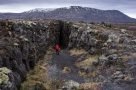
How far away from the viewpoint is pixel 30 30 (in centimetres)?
5878

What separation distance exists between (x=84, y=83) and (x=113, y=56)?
10.1 meters

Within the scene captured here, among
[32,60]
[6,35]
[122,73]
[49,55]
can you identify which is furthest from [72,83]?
[49,55]

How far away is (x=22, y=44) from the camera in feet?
142

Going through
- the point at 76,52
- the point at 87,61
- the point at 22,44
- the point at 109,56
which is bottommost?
the point at 76,52

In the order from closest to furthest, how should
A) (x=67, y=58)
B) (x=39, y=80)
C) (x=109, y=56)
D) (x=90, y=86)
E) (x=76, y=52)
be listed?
(x=90, y=86), (x=39, y=80), (x=109, y=56), (x=67, y=58), (x=76, y=52)

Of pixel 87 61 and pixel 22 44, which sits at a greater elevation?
pixel 22 44

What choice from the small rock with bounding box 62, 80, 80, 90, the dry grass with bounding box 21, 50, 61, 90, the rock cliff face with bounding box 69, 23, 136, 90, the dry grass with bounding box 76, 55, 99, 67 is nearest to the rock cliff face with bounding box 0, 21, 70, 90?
the dry grass with bounding box 21, 50, 61, 90

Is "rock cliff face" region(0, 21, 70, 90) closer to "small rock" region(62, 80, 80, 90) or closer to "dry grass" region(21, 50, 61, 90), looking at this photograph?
"dry grass" region(21, 50, 61, 90)

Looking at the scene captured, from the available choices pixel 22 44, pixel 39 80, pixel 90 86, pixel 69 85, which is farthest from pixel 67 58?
pixel 69 85

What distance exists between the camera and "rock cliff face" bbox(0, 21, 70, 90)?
32.8 metres

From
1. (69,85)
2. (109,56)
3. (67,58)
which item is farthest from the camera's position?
(67,58)

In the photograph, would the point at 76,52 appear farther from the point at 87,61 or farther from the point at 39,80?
the point at 39,80

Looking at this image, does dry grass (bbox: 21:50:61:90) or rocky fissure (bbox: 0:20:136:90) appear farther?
rocky fissure (bbox: 0:20:136:90)

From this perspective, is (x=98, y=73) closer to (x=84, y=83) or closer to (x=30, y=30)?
(x=84, y=83)
